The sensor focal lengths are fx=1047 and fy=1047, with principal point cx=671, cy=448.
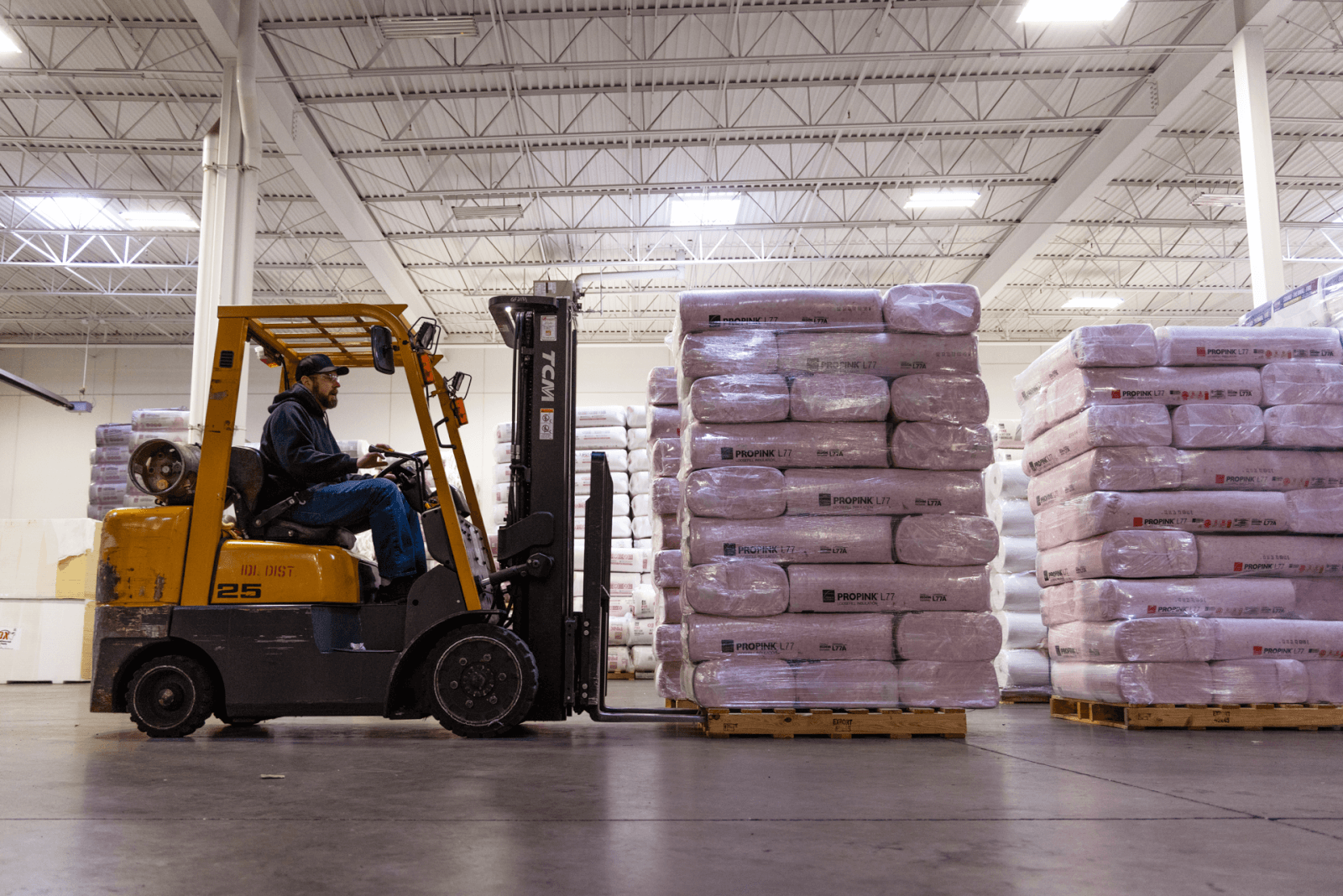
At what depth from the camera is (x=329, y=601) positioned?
4949 millimetres

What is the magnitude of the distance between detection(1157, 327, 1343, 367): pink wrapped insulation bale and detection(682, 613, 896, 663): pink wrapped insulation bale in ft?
8.00

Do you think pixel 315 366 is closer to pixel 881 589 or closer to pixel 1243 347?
pixel 881 589

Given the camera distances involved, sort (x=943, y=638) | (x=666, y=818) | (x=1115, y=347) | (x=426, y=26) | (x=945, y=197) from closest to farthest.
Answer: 1. (x=666, y=818)
2. (x=943, y=638)
3. (x=1115, y=347)
4. (x=426, y=26)
5. (x=945, y=197)

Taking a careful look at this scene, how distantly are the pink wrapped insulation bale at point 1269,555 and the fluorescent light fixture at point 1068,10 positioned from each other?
639 cm

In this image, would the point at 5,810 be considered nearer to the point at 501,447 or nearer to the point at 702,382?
the point at 702,382

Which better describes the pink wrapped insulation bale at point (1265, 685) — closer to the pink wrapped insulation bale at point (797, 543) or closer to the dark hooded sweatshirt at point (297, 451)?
the pink wrapped insulation bale at point (797, 543)

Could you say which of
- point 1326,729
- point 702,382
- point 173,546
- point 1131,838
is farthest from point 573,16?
point 1131,838

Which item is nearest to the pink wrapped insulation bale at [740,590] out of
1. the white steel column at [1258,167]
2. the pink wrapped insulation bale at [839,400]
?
the pink wrapped insulation bale at [839,400]

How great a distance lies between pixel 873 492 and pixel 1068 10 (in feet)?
23.9

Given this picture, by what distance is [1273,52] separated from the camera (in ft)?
38.3

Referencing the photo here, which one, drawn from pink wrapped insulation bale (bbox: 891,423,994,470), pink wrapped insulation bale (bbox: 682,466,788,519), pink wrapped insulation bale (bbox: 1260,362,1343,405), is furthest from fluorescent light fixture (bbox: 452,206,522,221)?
pink wrapped insulation bale (bbox: 1260,362,1343,405)

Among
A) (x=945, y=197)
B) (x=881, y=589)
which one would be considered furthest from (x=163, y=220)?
(x=881, y=589)

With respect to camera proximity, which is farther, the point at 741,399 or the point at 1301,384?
the point at 1301,384

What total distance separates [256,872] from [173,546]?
10.8 feet
